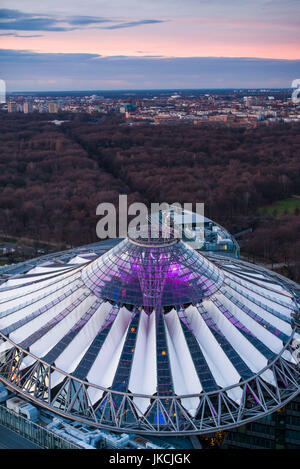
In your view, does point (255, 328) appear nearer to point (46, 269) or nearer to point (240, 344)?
point (240, 344)

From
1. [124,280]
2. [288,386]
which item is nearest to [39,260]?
[124,280]

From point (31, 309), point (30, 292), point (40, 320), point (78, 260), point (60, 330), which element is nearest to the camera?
point (60, 330)

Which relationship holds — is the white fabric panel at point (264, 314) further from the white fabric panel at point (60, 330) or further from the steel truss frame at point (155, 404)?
the white fabric panel at point (60, 330)

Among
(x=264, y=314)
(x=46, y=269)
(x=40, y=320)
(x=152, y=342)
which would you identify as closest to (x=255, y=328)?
(x=264, y=314)

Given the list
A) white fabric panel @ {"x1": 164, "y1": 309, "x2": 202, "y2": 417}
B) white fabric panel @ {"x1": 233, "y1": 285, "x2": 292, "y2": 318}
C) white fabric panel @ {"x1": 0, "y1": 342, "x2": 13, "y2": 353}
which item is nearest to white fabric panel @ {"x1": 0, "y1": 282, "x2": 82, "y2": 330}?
white fabric panel @ {"x1": 0, "y1": 342, "x2": 13, "y2": 353}

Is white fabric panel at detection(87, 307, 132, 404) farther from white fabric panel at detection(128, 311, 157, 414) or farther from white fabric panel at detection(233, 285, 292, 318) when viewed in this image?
white fabric panel at detection(233, 285, 292, 318)

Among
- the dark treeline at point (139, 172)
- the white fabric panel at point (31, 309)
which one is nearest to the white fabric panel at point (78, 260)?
the white fabric panel at point (31, 309)
